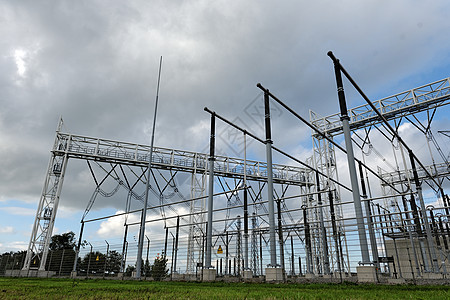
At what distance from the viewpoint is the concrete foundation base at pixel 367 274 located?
25.2 feet

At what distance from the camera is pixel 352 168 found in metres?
9.04

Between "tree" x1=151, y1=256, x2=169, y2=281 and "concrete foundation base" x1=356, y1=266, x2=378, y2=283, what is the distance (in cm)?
713

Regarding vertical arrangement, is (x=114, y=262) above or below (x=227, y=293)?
above

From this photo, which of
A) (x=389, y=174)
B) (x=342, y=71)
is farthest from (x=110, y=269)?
(x=389, y=174)

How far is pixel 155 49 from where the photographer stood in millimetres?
19719

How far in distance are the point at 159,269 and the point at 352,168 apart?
870cm

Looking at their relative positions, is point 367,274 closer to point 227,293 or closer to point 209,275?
point 227,293

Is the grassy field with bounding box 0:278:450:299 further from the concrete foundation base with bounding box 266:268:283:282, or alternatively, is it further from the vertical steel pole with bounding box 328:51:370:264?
the concrete foundation base with bounding box 266:268:283:282

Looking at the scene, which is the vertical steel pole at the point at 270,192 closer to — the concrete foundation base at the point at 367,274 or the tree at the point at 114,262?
the concrete foundation base at the point at 367,274

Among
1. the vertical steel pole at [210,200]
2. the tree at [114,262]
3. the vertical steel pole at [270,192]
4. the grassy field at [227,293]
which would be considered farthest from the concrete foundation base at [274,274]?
the tree at [114,262]

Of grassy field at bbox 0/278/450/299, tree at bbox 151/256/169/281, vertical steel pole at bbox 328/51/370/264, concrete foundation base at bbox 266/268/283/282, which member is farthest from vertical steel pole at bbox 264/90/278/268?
tree at bbox 151/256/169/281

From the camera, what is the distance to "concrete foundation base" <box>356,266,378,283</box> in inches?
303

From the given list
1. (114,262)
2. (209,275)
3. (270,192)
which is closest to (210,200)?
(209,275)

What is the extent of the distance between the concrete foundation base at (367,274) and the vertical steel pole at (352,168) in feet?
0.57
